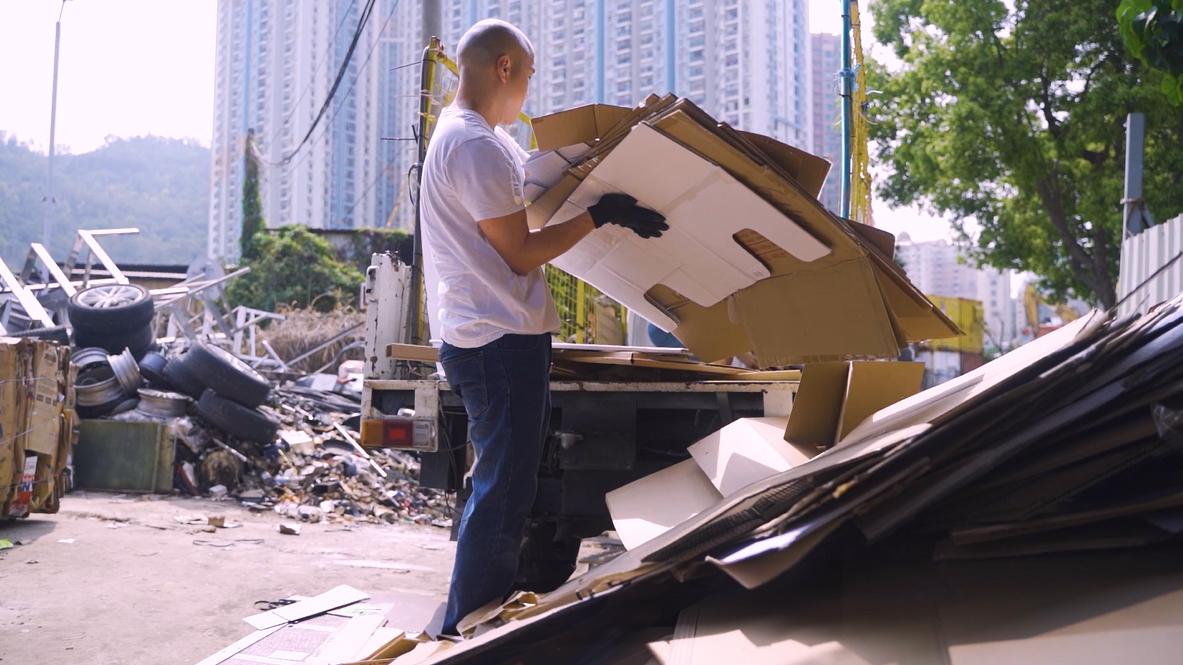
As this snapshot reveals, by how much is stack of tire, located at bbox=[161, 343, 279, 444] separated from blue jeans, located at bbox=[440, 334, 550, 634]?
7.04m

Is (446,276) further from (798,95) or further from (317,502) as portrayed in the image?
(798,95)

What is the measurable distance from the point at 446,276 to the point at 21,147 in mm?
85351

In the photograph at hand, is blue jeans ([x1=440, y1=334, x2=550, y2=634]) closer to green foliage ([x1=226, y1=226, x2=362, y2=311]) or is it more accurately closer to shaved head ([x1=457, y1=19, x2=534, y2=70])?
shaved head ([x1=457, y1=19, x2=534, y2=70])

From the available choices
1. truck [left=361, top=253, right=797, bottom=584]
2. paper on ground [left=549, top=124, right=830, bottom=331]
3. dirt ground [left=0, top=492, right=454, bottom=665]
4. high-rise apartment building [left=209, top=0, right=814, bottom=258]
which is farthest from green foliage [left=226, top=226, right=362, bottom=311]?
paper on ground [left=549, top=124, right=830, bottom=331]

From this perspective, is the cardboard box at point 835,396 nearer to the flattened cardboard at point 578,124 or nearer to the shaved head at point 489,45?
the flattened cardboard at point 578,124

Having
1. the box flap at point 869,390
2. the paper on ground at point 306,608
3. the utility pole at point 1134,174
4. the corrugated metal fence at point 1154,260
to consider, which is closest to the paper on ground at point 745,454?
the box flap at point 869,390

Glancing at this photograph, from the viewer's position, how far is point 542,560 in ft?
13.2

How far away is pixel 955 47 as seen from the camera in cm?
1670

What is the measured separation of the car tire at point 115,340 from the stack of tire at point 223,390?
1149mm

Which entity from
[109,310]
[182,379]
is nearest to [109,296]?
[109,310]

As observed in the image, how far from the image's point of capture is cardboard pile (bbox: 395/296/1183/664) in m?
1.61

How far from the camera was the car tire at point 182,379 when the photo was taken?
9238 mm

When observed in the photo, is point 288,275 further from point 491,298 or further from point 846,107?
point 491,298

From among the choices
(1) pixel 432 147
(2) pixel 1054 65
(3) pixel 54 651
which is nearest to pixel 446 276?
(1) pixel 432 147
